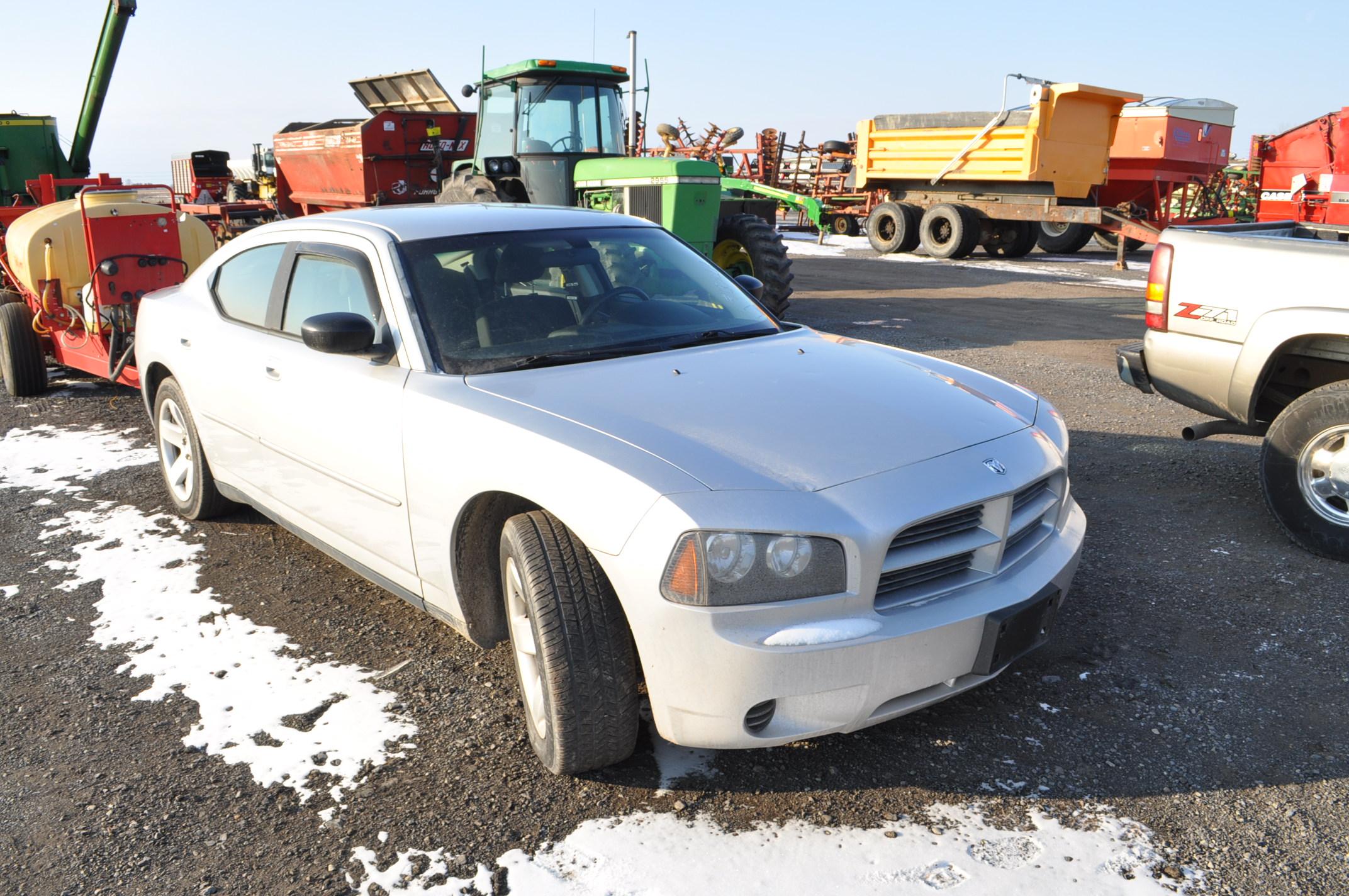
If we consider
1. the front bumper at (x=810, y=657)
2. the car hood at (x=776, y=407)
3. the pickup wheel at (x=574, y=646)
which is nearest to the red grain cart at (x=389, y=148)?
the car hood at (x=776, y=407)

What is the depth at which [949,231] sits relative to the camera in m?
20.2

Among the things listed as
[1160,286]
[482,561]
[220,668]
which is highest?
[1160,286]

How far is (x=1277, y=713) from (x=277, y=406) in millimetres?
3655

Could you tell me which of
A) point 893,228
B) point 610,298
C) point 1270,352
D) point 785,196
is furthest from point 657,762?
point 893,228

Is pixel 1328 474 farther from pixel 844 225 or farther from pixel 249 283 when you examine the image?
pixel 844 225

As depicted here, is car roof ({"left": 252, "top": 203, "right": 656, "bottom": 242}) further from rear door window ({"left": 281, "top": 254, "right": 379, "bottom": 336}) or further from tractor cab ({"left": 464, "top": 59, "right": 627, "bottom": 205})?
tractor cab ({"left": 464, "top": 59, "right": 627, "bottom": 205})

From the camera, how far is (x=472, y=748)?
3.13 meters

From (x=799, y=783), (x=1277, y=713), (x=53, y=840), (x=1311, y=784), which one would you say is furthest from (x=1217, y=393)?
(x=53, y=840)

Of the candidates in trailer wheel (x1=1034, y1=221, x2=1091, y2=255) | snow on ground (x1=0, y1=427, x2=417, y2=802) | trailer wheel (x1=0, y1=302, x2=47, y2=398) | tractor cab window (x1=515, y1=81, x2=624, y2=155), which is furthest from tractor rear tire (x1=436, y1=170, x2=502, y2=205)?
trailer wheel (x1=1034, y1=221, x2=1091, y2=255)

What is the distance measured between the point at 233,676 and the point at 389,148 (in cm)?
1307

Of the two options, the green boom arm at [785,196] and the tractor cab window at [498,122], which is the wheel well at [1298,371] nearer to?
the tractor cab window at [498,122]

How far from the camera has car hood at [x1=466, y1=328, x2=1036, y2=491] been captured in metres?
2.77

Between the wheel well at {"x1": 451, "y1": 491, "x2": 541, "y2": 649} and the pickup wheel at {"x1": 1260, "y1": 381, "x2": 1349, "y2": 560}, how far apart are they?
3.50m

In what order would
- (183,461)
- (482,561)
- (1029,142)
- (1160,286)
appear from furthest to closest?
(1029,142)
(183,461)
(1160,286)
(482,561)
